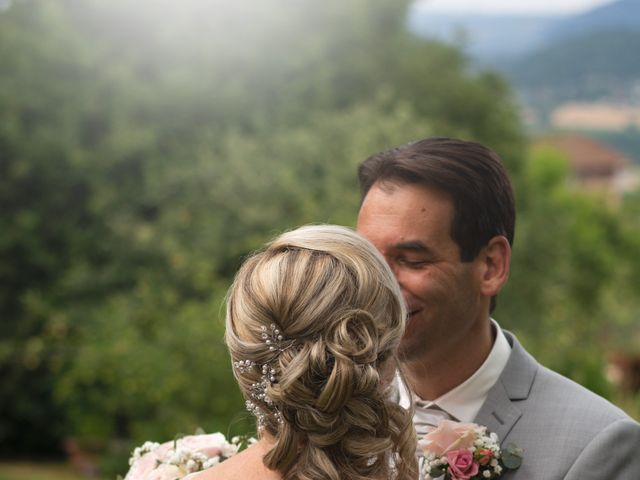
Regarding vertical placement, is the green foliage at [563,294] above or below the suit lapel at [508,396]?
below

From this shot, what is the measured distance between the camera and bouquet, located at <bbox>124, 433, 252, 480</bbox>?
9.80ft

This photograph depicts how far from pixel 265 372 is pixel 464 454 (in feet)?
2.71

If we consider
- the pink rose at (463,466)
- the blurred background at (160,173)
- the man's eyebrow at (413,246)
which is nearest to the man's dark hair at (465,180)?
the man's eyebrow at (413,246)

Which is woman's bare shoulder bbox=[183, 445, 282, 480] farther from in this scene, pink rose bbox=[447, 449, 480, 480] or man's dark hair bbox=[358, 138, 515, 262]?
man's dark hair bbox=[358, 138, 515, 262]

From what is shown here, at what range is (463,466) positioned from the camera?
2.82 meters

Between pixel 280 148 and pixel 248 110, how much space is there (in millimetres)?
2519

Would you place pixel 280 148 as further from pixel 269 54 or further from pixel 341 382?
pixel 341 382

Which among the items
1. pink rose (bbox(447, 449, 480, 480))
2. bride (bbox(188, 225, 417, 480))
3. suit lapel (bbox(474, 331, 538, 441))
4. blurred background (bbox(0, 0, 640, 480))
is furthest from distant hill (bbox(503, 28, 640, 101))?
bride (bbox(188, 225, 417, 480))

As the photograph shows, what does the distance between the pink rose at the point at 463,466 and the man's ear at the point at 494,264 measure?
62cm

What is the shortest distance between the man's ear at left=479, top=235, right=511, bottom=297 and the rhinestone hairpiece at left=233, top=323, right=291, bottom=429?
112 centimetres

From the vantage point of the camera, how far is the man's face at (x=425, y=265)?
3.11 meters

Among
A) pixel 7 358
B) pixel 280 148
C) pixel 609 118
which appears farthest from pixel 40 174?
pixel 609 118

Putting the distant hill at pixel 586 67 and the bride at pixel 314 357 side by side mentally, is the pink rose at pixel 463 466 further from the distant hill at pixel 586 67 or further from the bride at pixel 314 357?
the distant hill at pixel 586 67

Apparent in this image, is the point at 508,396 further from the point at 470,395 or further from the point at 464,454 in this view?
the point at 464,454
